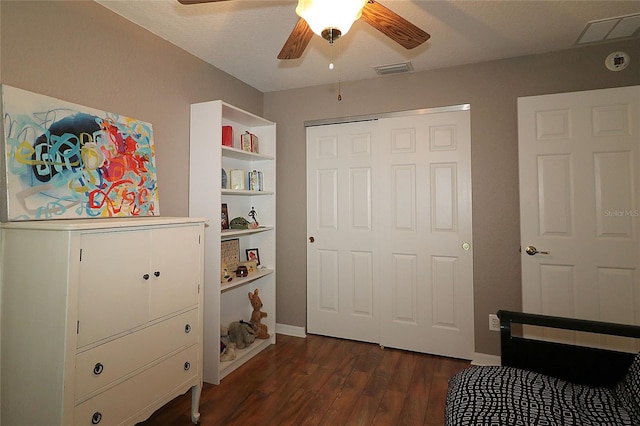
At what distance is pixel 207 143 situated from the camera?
2.45 meters

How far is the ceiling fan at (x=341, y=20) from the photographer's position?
120cm

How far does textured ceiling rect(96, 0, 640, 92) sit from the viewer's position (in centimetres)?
193

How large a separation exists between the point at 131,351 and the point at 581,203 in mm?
2903

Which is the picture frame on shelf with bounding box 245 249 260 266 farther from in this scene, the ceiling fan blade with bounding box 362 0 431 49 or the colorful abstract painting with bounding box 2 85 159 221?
the ceiling fan blade with bounding box 362 0 431 49

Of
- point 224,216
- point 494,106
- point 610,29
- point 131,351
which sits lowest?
point 131,351

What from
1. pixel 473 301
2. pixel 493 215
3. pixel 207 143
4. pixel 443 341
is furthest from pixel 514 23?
pixel 443 341

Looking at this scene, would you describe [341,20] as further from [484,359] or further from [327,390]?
[484,359]

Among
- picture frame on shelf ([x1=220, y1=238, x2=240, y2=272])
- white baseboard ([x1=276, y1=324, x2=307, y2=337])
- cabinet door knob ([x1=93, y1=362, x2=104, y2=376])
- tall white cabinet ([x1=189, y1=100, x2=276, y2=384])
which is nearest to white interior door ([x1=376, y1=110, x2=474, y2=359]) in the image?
white baseboard ([x1=276, y1=324, x2=307, y2=337])

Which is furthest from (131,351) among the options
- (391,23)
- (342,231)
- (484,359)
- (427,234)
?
(484,359)

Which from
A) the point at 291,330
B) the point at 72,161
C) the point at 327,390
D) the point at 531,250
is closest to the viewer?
the point at 72,161

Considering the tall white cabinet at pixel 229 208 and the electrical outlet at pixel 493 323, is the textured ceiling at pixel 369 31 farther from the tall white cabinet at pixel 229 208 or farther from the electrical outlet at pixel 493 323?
the electrical outlet at pixel 493 323

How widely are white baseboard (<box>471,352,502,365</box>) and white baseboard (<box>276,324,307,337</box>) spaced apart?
5.00ft

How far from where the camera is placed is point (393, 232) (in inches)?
116

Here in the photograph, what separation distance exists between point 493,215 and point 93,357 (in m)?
2.73
